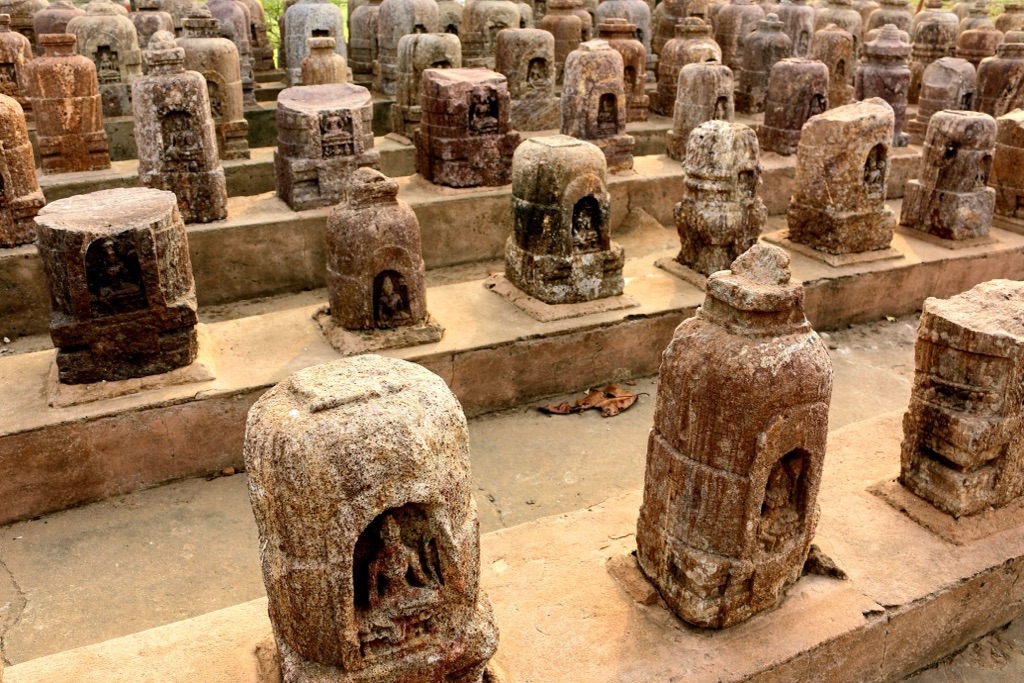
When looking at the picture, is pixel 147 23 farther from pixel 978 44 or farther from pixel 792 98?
pixel 978 44

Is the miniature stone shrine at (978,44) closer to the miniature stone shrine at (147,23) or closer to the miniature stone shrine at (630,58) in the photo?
the miniature stone shrine at (630,58)

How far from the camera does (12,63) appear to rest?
9.22 metres

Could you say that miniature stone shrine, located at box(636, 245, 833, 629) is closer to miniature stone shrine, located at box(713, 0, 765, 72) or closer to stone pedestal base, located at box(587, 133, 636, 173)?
stone pedestal base, located at box(587, 133, 636, 173)

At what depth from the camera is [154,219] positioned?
15.9 ft

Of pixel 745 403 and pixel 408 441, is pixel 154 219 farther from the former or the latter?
pixel 745 403

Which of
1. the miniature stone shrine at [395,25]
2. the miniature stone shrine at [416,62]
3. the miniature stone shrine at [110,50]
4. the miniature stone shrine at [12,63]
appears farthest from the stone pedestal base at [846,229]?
the miniature stone shrine at [12,63]

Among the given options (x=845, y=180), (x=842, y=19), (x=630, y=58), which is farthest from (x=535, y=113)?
(x=842, y=19)

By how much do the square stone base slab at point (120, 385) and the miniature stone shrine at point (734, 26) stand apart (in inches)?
432

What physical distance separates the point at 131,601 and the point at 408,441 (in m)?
2.47

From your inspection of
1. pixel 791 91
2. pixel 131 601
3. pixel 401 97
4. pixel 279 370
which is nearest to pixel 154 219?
pixel 279 370

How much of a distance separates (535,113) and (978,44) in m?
6.72

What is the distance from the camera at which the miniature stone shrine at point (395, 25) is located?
1159 cm

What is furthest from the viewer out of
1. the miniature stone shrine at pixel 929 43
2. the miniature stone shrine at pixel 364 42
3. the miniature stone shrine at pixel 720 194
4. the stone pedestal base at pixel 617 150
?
the miniature stone shrine at pixel 364 42

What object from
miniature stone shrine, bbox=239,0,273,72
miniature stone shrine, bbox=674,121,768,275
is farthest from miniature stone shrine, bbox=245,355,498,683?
miniature stone shrine, bbox=239,0,273,72
